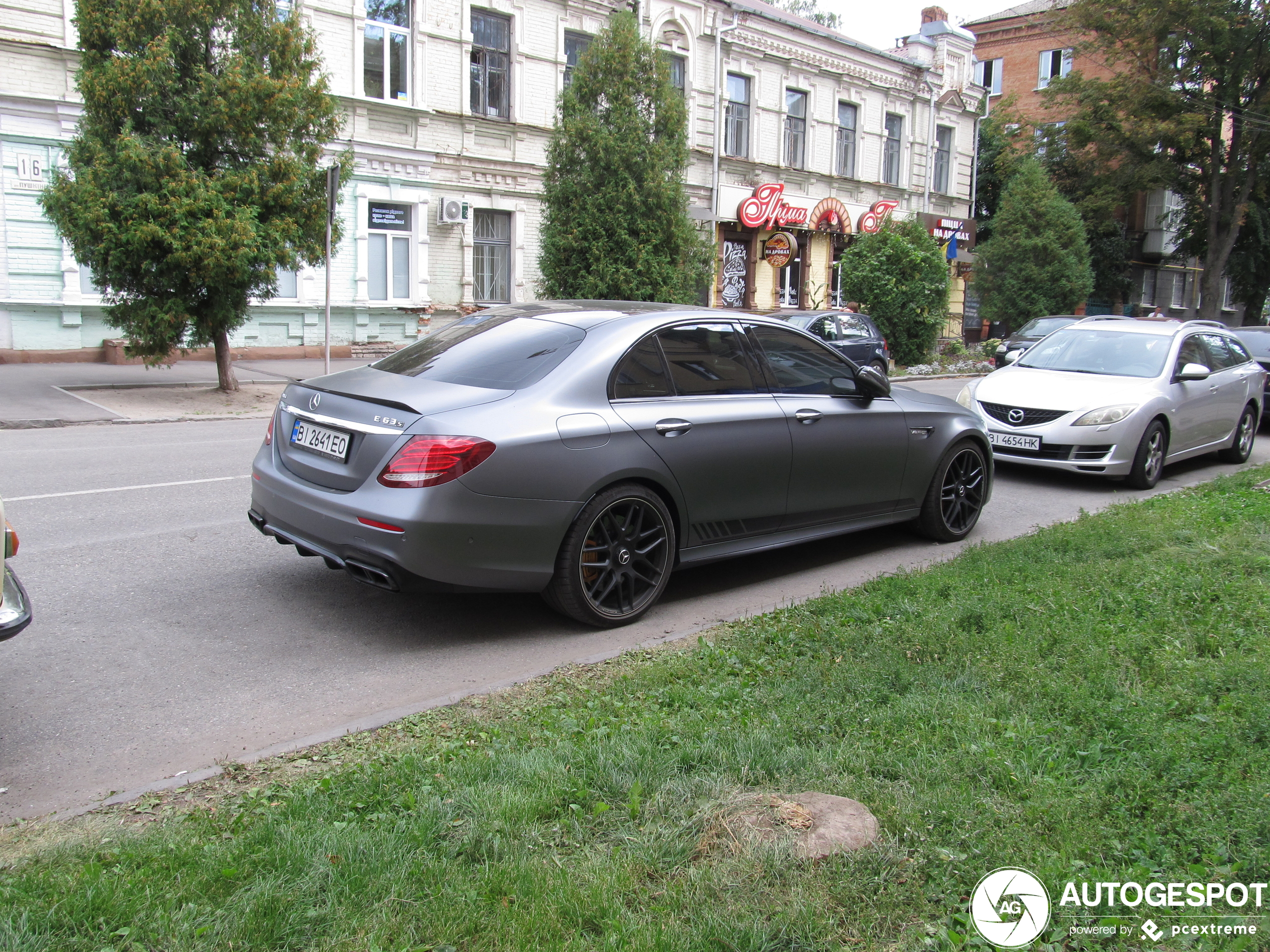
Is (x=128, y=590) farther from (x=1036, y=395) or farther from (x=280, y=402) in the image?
(x=1036, y=395)

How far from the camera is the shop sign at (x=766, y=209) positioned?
29.8m

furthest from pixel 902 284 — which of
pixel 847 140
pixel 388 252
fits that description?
pixel 388 252

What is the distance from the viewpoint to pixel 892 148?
36.1 meters

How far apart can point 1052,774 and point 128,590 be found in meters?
4.72

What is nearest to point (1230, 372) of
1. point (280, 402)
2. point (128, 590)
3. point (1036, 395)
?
point (1036, 395)

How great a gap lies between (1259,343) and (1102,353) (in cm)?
739

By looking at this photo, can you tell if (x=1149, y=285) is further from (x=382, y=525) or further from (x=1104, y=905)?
(x=1104, y=905)

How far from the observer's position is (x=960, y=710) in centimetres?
379

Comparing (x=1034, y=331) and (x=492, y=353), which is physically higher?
(x=1034, y=331)

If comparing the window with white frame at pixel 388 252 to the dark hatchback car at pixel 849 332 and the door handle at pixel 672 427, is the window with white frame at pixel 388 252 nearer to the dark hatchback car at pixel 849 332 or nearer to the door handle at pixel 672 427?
the dark hatchback car at pixel 849 332

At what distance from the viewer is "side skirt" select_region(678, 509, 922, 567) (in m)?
5.82

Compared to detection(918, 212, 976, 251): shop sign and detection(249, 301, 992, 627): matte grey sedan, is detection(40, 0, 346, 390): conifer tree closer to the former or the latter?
detection(249, 301, 992, 627): matte grey sedan

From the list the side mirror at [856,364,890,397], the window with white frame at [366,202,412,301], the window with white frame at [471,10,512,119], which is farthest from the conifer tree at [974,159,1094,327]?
the side mirror at [856,364,890,397]

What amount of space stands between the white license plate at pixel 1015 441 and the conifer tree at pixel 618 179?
11455 mm
